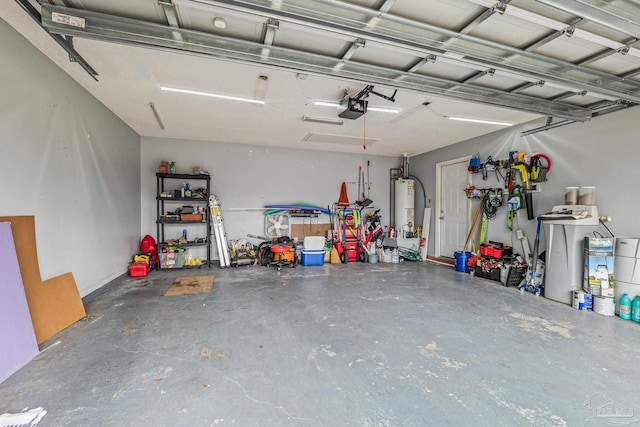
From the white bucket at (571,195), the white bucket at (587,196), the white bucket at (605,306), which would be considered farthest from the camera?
the white bucket at (571,195)

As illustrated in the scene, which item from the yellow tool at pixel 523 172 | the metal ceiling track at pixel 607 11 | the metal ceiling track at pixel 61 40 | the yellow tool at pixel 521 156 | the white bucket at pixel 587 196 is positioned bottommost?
the white bucket at pixel 587 196

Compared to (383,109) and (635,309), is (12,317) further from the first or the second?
(635,309)

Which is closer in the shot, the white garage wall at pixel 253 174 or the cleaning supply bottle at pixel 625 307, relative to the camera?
the cleaning supply bottle at pixel 625 307

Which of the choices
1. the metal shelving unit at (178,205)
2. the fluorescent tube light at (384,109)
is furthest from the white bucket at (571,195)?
the metal shelving unit at (178,205)

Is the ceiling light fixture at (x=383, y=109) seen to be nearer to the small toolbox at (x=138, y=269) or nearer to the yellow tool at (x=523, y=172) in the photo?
the yellow tool at (x=523, y=172)

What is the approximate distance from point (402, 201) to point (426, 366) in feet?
17.7

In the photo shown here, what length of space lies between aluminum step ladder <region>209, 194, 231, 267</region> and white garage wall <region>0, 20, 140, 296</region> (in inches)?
64.4

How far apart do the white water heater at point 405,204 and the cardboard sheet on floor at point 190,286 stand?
4.67 metres

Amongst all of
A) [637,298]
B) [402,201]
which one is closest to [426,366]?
[637,298]

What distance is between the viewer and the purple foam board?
203 centimetres

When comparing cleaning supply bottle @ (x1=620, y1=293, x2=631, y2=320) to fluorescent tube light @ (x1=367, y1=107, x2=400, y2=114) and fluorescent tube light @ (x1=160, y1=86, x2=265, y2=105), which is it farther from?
fluorescent tube light @ (x1=160, y1=86, x2=265, y2=105)

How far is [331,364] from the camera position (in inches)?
86.4

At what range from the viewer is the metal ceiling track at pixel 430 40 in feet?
6.09

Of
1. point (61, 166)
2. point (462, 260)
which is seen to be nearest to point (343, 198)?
point (462, 260)
